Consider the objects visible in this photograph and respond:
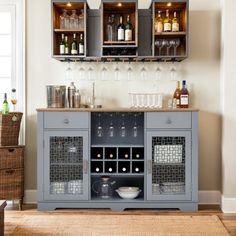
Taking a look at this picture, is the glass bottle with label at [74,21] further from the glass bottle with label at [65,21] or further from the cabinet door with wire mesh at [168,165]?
the cabinet door with wire mesh at [168,165]

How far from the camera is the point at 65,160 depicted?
168 inches

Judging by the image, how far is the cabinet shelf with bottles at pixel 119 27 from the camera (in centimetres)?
425

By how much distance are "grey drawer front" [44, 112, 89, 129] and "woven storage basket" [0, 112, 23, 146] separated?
33 cm

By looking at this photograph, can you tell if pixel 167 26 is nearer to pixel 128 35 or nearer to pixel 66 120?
pixel 128 35

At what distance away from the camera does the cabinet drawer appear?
4215mm

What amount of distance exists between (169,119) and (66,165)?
Result: 3.78ft

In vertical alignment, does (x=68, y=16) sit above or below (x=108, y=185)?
above

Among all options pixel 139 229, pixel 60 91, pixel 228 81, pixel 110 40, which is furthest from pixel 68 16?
pixel 139 229

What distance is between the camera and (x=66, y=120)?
422cm

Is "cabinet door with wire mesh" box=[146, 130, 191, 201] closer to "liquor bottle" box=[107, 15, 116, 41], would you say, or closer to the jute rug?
A: the jute rug

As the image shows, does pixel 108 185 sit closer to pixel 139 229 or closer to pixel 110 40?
pixel 139 229

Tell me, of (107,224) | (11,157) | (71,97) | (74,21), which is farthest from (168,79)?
(11,157)

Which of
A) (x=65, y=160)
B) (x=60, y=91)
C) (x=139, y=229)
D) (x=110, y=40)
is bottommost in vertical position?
(x=139, y=229)

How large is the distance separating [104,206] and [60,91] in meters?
1.29
